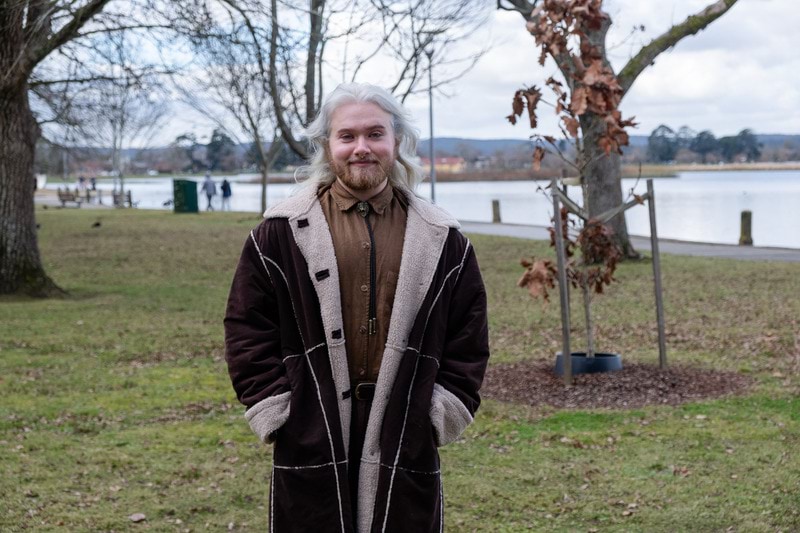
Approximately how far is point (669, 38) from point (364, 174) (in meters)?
17.2

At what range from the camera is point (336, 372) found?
10.9ft

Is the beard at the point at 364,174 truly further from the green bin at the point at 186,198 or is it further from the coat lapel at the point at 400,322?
the green bin at the point at 186,198

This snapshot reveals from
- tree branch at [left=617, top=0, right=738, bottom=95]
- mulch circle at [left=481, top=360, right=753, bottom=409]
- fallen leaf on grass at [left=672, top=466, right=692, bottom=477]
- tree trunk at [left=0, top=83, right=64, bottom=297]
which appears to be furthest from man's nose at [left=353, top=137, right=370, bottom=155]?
tree branch at [left=617, top=0, right=738, bottom=95]

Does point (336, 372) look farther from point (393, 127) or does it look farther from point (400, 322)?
point (393, 127)

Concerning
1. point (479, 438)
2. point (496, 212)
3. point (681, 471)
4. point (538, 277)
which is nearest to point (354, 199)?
point (681, 471)

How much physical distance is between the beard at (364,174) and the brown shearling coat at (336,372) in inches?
5.8

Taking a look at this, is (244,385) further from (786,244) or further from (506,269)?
(786,244)

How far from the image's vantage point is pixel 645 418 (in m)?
7.81

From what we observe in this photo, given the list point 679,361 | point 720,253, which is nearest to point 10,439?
point 679,361

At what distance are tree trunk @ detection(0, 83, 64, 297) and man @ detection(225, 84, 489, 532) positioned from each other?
1242 cm

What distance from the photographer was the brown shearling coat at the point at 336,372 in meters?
3.33

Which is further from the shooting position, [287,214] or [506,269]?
[506,269]

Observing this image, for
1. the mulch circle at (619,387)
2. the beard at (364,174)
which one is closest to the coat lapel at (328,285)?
the beard at (364,174)

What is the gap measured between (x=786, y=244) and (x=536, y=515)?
21255 mm
